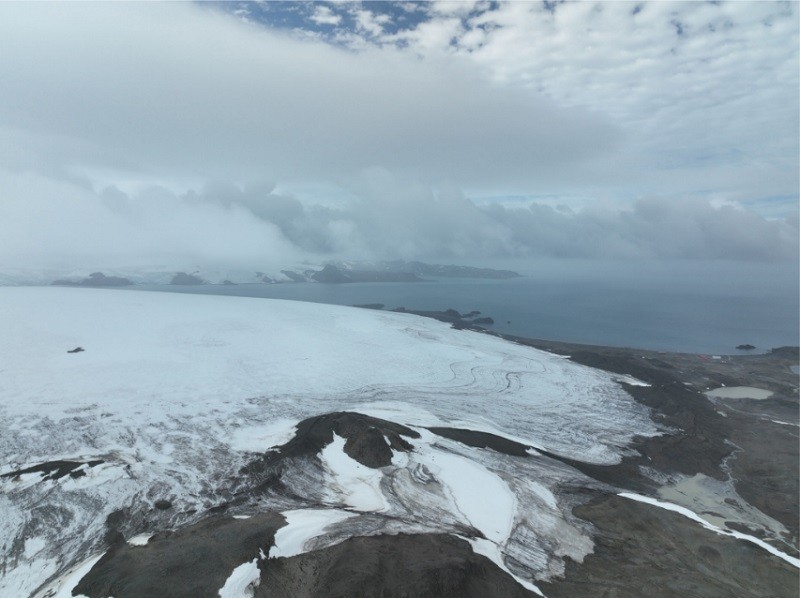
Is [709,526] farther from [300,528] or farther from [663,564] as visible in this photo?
[300,528]

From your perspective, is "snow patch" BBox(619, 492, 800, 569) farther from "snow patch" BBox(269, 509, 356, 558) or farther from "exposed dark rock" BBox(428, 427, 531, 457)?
"snow patch" BBox(269, 509, 356, 558)

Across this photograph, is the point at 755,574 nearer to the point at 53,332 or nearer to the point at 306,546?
the point at 306,546

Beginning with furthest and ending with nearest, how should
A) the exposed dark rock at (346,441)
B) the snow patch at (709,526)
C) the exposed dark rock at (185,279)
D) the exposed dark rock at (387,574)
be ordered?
the exposed dark rock at (185,279), the exposed dark rock at (346,441), the snow patch at (709,526), the exposed dark rock at (387,574)

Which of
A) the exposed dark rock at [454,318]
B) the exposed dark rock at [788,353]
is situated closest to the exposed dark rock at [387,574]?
the exposed dark rock at [454,318]

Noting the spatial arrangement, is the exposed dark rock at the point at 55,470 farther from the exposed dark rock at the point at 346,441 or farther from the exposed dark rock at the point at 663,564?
the exposed dark rock at the point at 663,564

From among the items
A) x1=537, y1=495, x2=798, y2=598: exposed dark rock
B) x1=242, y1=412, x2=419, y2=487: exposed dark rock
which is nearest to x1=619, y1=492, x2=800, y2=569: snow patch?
x1=537, y1=495, x2=798, y2=598: exposed dark rock

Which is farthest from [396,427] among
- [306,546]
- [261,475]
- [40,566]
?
[40,566]
